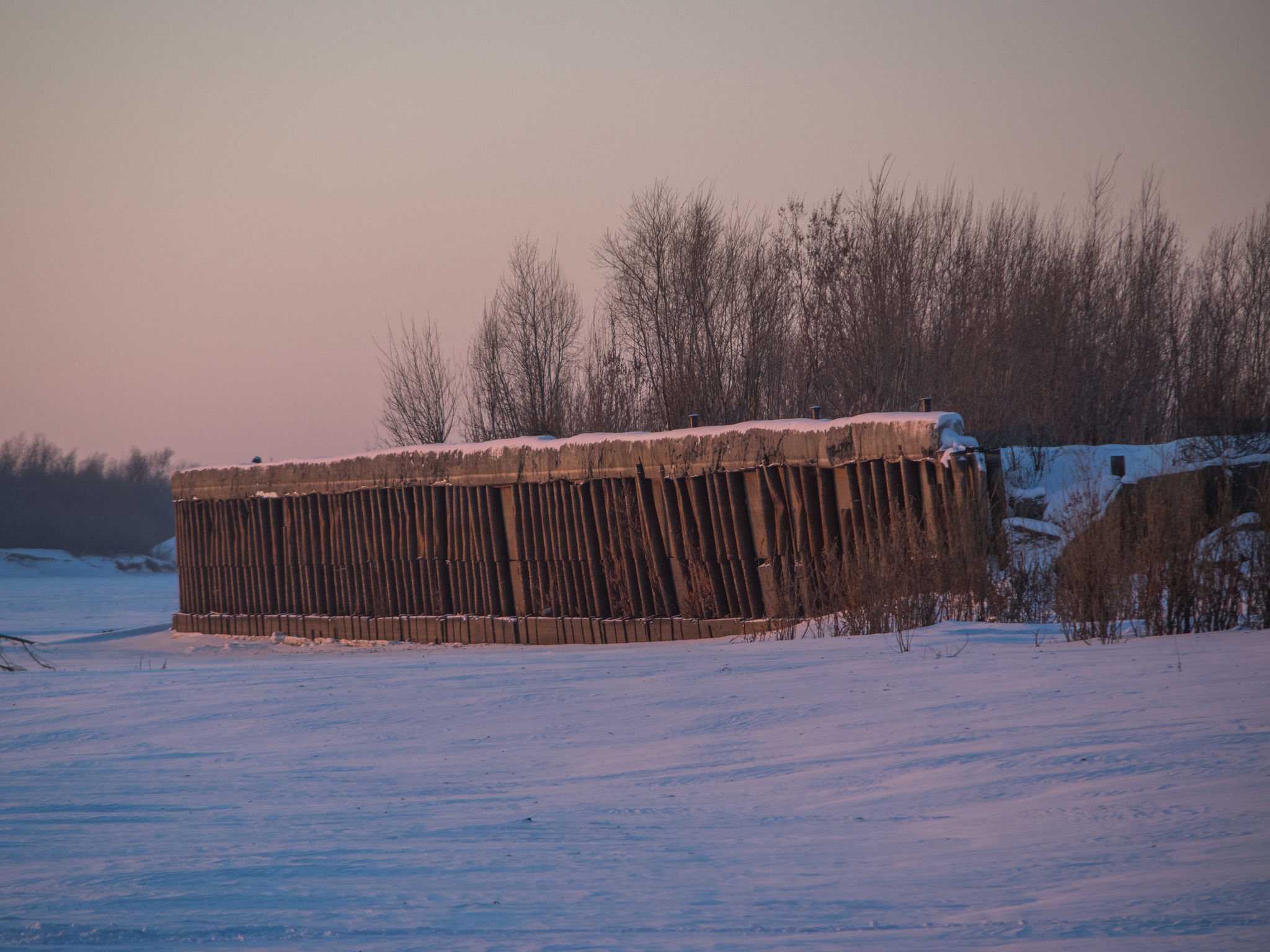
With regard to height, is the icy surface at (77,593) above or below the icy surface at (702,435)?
below

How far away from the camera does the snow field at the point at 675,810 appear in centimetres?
269

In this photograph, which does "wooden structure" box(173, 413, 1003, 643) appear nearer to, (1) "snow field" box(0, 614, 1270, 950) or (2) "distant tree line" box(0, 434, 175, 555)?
(1) "snow field" box(0, 614, 1270, 950)

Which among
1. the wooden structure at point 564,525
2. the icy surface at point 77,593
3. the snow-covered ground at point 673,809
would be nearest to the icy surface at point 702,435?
the wooden structure at point 564,525

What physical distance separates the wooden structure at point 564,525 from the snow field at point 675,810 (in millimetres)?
4126

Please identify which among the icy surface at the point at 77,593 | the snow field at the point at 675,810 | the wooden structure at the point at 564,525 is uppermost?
the wooden structure at the point at 564,525

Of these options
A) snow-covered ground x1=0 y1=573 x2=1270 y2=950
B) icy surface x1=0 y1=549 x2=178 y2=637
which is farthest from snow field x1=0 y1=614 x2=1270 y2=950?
icy surface x1=0 y1=549 x2=178 y2=637

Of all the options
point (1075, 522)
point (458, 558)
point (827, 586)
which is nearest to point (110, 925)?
point (1075, 522)

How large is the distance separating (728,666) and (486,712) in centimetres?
186

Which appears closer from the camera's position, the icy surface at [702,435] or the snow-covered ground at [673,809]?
the snow-covered ground at [673,809]

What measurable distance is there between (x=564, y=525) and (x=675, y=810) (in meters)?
9.63

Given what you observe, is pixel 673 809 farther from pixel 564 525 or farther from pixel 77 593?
pixel 77 593

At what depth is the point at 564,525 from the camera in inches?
524

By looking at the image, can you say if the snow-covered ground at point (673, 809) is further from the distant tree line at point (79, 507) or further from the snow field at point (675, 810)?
the distant tree line at point (79, 507)

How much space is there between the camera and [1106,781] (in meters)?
3.71
